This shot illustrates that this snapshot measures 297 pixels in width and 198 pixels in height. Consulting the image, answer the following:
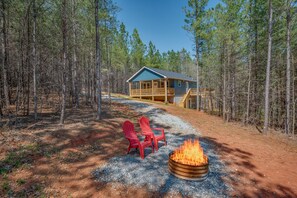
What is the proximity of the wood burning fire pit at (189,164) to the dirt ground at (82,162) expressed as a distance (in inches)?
33.2

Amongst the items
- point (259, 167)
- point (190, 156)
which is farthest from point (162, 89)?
point (190, 156)

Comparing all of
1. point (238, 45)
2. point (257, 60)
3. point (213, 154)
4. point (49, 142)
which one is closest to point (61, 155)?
point (49, 142)

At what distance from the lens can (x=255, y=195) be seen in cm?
380

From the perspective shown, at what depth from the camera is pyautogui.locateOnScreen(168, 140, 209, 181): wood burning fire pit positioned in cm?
407

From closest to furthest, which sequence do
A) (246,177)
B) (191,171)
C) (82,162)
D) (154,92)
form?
(191,171), (246,177), (82,162), (154,92)

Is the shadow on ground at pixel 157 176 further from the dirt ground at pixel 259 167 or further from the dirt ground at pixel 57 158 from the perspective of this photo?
the dirt ground at pixel 259 167

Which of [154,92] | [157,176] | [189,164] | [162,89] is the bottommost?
[157,176]

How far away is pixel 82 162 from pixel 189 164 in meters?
3.24

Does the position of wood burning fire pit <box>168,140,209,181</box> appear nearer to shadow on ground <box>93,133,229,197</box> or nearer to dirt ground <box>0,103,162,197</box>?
shadow on ground <box>93,133,229,197</box>

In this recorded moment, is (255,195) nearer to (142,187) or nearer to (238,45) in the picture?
(142,187)

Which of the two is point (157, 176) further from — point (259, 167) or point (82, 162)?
point (259, 167)

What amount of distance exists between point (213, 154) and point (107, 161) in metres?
3.89

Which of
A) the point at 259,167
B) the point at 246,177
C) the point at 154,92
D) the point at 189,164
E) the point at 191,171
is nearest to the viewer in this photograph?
the point at 191,171

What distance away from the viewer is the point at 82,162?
4.99 metres
